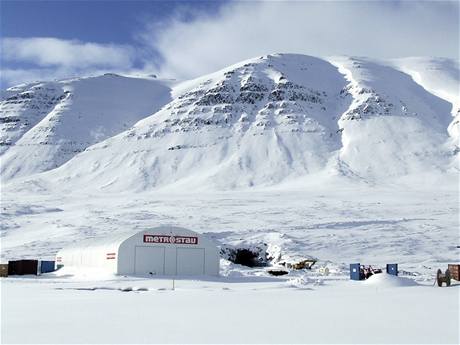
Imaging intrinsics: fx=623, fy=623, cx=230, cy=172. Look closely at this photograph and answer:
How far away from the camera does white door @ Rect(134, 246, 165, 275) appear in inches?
1417

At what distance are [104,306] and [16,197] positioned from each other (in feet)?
280

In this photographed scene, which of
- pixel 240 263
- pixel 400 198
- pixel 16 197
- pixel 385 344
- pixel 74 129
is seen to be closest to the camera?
pixel 385 344

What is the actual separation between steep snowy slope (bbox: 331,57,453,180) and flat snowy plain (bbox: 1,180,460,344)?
46.3 feet

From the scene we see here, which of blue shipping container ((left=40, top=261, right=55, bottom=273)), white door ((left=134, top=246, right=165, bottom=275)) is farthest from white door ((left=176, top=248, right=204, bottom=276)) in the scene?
blue shipping container ((left=40, top=261, right=55, bottom=273))

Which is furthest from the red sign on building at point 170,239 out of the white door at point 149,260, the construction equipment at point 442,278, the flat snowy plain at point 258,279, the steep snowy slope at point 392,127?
the steep snowy slope at point 392,127

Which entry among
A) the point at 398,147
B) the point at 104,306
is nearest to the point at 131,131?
the point at 398,147

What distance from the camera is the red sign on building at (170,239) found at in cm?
3644

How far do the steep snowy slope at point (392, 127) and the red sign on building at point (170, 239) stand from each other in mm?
72874

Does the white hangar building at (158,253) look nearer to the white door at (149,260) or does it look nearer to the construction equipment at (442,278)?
the white door at (149,260)

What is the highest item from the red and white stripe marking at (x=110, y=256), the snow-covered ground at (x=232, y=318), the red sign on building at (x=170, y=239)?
the red sign on building at (x=170, y=239)

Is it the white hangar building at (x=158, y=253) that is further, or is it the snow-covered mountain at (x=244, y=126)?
the snow-covered mountain at (x=244, y=126)

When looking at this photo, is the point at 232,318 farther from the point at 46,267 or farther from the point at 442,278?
the point at 46,267

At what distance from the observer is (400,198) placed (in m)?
82.2

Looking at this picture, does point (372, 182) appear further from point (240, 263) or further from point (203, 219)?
point (240, 263)
